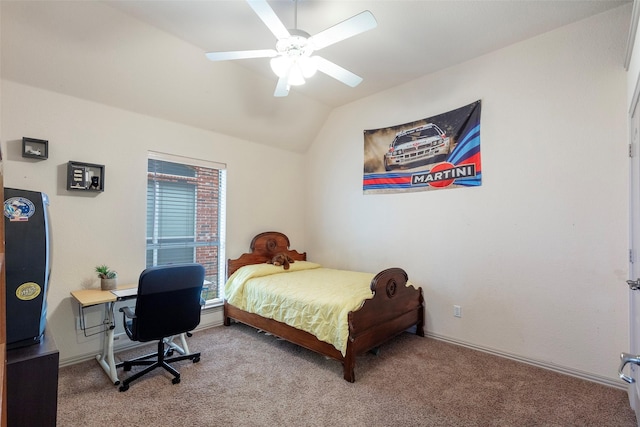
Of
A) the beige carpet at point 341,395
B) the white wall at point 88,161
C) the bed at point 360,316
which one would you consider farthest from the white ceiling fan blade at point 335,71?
the beige carpet at point 341,395

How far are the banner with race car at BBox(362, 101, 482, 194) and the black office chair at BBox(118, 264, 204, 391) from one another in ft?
8.11

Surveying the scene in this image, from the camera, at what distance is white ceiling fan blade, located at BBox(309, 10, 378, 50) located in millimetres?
1733

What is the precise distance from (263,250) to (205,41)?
→ 8.40 feet

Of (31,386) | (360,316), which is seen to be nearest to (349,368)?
(360,316)

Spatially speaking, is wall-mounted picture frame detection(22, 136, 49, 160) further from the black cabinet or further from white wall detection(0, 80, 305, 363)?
the black cabinet

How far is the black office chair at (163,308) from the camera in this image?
7.46ft

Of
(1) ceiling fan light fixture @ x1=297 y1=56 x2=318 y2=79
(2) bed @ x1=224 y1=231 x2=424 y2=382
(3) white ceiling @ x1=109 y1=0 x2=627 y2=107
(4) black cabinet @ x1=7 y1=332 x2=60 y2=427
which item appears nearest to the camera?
(4) black cabinet @ x1=7 y1=332 x2=60 y2=427

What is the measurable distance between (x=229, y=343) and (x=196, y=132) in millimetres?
2463

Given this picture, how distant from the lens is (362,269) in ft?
13.5

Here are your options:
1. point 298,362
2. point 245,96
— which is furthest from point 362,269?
point 245,96

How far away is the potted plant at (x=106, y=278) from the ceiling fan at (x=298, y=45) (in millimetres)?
2186

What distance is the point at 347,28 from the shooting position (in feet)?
6.04

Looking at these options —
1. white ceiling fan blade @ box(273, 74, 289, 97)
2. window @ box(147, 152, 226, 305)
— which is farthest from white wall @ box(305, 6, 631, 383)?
window @ box(147, 152, 226, 305)

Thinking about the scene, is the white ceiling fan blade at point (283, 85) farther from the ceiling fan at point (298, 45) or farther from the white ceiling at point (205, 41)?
the white ceiling at point (205, 41)
